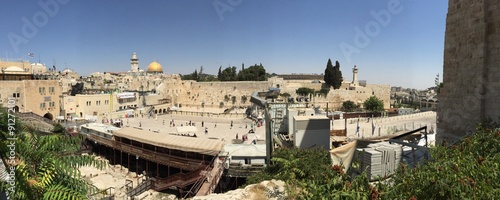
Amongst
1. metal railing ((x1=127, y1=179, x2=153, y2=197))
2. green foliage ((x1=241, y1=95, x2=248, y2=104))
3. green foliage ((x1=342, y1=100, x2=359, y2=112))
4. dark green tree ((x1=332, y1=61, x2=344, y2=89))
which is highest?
dark green tree ((x1=332, y1=61, x2=344, y2=89))

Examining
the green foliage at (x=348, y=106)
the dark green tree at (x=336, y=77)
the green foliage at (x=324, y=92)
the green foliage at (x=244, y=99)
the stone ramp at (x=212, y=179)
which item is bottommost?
the stone ramp at (x=212, y=179)

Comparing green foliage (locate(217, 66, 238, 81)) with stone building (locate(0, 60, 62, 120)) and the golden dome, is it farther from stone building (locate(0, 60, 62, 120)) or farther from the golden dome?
stone building (locate(0, 60, 62, 120))

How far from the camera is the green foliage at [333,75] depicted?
4547 centimetres

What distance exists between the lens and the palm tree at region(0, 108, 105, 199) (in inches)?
94.0

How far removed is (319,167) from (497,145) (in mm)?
3751

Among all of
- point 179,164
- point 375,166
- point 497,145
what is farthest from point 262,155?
point 497,145

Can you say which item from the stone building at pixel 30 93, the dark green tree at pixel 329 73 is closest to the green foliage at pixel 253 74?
the dark green tree at pixel 329 73

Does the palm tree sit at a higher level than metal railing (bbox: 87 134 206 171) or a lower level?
higher

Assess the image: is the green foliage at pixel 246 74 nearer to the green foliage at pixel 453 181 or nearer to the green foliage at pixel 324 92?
the green foliage at pixel 324 92

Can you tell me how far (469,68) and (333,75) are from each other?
41337 millimetres

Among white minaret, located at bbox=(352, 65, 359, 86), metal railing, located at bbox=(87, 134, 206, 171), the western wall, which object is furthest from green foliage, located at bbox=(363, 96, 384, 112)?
metal railing, located at bbox=(87, 134, 206, 171)

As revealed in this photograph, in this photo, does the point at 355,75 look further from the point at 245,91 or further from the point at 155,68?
the point at 155,68

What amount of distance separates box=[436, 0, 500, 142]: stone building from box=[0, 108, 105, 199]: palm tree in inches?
258

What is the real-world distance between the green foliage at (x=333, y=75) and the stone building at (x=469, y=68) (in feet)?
130
